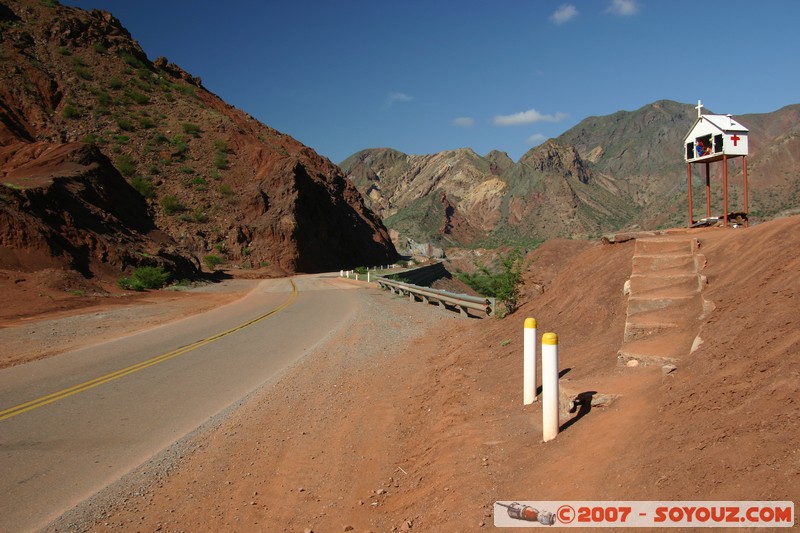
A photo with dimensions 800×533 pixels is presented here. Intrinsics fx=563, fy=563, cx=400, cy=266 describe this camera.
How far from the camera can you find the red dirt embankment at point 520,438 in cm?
364

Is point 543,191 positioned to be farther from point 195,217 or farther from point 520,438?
point 520,438

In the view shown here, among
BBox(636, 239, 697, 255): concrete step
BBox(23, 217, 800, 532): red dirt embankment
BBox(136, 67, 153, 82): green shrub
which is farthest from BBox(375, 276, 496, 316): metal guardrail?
BBox(136, 67, 153, 82): green shrub

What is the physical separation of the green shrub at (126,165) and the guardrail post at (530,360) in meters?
60.8

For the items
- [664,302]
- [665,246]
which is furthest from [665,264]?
[664,302]

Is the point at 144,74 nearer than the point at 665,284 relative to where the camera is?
No

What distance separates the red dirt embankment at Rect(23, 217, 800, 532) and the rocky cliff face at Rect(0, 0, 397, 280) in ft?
114

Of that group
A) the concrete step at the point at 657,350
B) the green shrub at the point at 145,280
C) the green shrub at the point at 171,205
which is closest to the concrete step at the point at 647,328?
the concrete step at the point at 657,350

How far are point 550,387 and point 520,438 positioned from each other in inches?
32.5

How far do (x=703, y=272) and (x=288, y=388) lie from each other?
6.40 metres

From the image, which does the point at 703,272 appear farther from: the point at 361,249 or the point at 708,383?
the point at 361,249

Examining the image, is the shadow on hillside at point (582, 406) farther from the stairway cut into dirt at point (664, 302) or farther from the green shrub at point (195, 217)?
the green shrub at point (195, 217)

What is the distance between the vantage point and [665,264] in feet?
28.3

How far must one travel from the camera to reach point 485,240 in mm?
140875

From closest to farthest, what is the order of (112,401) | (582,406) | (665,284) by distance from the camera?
1. (582,406)
2. (665,284)
3. (112,401)
